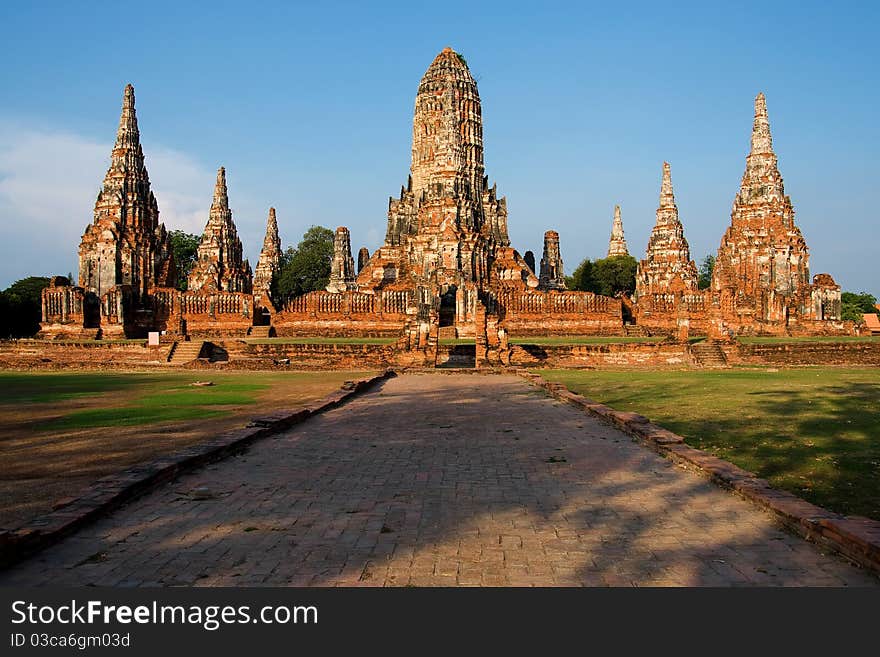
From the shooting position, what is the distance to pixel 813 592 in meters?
4.11

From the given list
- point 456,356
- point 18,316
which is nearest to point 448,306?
point 456,356

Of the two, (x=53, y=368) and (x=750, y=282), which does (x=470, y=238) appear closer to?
(x=750, y=282)

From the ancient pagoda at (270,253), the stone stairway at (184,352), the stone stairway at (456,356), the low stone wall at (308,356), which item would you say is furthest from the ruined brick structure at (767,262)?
the ancient pagoda at (270,253)

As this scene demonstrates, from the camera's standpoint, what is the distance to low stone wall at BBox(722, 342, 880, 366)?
88.9 ft

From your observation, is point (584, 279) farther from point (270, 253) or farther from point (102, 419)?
point (102, 419)

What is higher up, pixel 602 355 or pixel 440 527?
pixel 602 355

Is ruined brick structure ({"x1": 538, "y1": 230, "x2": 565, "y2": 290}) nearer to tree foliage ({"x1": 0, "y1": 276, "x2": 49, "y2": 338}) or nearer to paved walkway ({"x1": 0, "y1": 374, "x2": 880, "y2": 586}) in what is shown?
tree foliage ({"x1": 0, "y1": 276, "x2": 49, "y2": 338})

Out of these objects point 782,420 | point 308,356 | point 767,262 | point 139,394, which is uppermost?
point 767,262

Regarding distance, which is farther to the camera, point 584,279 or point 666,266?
point 584,279

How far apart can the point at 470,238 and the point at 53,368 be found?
23990 millimetres

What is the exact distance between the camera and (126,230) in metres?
43.2

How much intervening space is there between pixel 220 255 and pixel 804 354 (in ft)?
140

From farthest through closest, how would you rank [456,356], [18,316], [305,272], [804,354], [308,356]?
[305,272]
[18,316]
[456,356]
[308,356]
[804,354]

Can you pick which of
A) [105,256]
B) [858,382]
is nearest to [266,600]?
[858,382]
